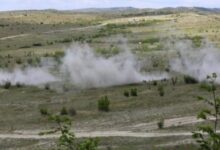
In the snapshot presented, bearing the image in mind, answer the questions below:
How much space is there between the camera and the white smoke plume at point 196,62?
44438 mm

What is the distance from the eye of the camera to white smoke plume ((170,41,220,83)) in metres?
44.4

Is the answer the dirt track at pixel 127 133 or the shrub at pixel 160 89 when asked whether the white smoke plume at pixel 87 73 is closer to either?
the shrub at pixel 160 89

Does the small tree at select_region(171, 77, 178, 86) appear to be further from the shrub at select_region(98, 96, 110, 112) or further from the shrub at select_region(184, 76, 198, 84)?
the shrub at select_region(98, 96, 110, 112)

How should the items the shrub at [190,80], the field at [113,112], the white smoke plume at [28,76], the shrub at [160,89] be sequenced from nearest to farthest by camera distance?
the field at [113,112] → the shrub at [160,89] → the shrub at [190,80] → the white smoke plume at [28,76]

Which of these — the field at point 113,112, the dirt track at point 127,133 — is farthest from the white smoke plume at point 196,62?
the dirt track at point 127,133

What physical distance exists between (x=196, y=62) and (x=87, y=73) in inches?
402

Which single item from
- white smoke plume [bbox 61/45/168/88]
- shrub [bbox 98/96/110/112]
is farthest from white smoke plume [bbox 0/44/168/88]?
shrub [bbox 98/96/110/112]

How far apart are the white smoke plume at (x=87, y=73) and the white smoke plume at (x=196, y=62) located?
2.58m

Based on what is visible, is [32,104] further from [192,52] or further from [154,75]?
[192,52]

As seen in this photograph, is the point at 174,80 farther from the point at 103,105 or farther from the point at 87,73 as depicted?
the point at 103,105

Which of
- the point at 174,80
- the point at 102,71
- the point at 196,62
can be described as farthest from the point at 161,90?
the point at 196,62

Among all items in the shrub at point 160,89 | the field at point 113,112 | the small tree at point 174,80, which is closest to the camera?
the field at point 113,112

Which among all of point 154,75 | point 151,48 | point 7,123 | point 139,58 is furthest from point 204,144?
point 151,48

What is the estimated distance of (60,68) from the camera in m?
52.0
